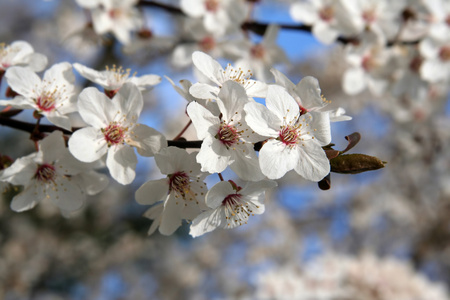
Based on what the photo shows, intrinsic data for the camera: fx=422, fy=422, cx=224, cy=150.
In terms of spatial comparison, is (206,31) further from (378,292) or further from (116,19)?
(378,292)

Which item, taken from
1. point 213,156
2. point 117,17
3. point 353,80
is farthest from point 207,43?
point 213,156

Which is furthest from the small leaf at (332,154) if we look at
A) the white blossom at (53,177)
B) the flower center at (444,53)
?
the flower center at (444,53)

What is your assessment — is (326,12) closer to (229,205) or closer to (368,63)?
(368,63)

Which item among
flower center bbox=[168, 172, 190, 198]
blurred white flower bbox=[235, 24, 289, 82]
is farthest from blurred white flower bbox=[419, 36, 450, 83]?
flower center bbox=[168, 172, 190, 198]

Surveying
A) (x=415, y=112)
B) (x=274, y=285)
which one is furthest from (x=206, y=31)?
(x=415, y=112)

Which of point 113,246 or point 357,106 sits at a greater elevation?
point 357,106
